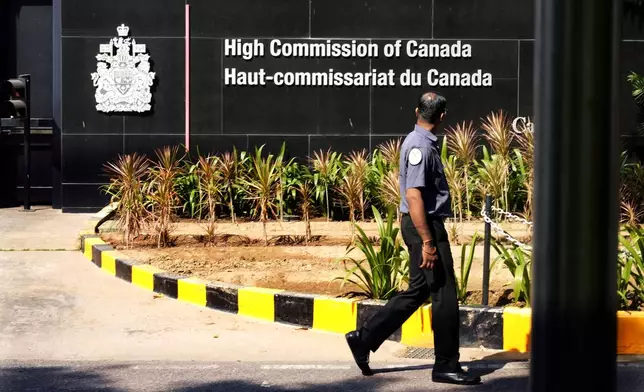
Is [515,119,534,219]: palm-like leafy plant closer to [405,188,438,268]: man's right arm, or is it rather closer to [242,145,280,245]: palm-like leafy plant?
[242,145,280,245]: palm-like leafy plant

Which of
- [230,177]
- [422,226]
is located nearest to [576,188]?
[422,226]

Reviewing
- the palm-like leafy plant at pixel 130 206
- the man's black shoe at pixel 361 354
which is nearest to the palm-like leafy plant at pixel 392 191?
the palm-like leafy plant at pixel 130 206

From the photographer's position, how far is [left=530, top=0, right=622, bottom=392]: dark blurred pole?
6.75 feet

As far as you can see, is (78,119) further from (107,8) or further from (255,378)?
(255,378)

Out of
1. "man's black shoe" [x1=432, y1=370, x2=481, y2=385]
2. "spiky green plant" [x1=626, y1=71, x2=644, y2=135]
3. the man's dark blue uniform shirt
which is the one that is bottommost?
"man's black shoe" [x1=432, y1=370, x2=481, y2=385]

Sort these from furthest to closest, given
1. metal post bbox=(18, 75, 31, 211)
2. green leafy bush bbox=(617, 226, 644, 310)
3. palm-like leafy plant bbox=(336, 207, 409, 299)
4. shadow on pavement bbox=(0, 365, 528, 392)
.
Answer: metal post bbox=(18, 75, 31, 211)
palm-like leafy plant bbox=(336, 207, 409, 299)
green leafy bush bbox=(617, 226, 644, 310)
shadow on pavement bbox=(0, 365, 528, 392)

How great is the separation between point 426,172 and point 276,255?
14.9ft

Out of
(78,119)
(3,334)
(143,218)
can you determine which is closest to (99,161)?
(78,119)

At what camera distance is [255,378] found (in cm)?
670

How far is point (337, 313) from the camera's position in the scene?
818 cm

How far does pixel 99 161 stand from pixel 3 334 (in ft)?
24.4

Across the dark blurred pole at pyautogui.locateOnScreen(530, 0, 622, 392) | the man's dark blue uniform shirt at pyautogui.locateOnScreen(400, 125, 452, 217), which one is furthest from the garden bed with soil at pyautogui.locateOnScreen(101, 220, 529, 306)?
the dark blurred pole at pyautogui.locateOnScreen(530, 0, 622, 392)

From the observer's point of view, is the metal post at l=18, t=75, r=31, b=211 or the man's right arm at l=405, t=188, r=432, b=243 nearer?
the man's right arm at l=405, t=188, r=432, b=243

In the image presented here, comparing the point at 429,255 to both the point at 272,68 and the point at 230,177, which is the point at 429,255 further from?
the point at 272,68
